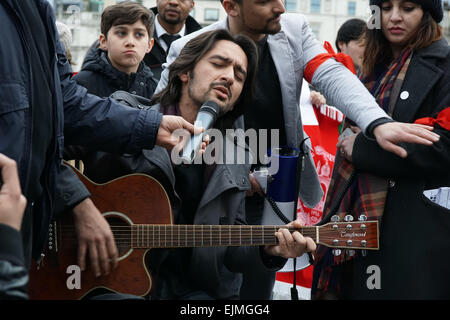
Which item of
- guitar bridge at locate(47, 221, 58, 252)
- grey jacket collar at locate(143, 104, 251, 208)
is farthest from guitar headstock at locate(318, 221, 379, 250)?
guitar bridge at locate(47, 221, 58, 252)

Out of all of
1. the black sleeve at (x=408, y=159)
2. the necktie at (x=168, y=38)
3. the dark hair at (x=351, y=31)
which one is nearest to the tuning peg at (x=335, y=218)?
the black sleeve at (x=408, y=159)

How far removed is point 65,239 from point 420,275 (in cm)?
173

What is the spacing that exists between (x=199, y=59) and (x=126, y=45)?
1244 millimetres

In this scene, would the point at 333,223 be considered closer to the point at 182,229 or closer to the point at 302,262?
the point at 302,262

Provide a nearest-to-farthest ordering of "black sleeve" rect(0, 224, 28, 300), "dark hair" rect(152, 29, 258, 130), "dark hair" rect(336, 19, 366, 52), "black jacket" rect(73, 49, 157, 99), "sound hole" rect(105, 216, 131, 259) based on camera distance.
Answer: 1. "black sleeve" rect(0, 224, 28, 300)
2. "sound hole" rect(105, 216, 131, 259)
3. "dark hair" rect(152, 29, 258, 130)
4. "black jacket" rect(73, 49, 157, 99)
5. "dark hair" rect(336, 19, 366, 52)

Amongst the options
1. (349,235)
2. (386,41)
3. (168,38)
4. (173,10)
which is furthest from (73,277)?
(173,10)

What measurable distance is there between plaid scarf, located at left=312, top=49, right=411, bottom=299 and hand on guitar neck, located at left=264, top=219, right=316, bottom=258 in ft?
1.06

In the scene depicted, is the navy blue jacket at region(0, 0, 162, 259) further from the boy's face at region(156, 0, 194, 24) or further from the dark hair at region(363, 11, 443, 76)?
the boy's face at region(156, 0, 194, 24)

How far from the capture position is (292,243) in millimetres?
3156

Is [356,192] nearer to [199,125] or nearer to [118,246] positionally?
[199,125]

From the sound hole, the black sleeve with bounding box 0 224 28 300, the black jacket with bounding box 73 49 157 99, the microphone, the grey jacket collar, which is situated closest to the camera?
the black sleeve with bounding box 0 224 28 300

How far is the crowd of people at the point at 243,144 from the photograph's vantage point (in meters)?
2.50

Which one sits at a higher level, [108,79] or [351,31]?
[108,79]

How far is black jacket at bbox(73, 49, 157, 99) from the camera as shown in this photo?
458 cm
